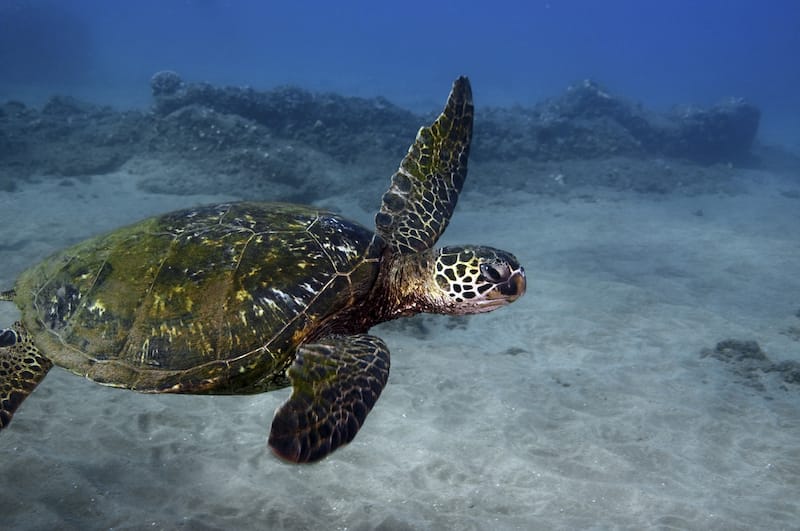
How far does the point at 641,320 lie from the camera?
771 cm

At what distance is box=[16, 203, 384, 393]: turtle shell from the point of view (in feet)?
10.3

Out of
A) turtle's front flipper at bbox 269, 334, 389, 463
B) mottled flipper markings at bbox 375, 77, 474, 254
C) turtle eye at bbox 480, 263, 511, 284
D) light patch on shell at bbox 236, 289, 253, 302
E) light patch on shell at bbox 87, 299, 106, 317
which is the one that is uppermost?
mottled flipper markings at bbox 375, 77, 474, 254

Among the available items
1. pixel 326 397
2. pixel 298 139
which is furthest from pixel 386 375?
pixel 298 139

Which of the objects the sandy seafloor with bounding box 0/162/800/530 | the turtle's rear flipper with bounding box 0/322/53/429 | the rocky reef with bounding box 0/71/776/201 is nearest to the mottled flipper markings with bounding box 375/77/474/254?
the sandy seafloor with bounding box 0/162/800/530

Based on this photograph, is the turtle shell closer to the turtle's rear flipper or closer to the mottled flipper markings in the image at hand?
the turtle's rear flipper

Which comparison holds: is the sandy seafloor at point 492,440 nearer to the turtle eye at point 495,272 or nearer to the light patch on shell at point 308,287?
the light patch on shell at point 308,287

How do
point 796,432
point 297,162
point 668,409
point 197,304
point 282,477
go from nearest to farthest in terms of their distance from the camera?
point 197,304
point 282,477
point 796,432
point 668,409
point 297,162

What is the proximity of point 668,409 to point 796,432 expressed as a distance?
1.20 meters

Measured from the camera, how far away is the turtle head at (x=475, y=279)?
3484 mm

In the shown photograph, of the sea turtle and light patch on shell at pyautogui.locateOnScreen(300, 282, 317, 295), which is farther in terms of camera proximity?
light patch on shell at pyautogui.locateOnScreen(300, 282, 317, 295)

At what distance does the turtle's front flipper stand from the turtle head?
76cm

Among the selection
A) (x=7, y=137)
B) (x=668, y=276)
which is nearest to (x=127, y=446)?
(x=668, y=276)

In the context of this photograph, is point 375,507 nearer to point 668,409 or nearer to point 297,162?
point 668,409

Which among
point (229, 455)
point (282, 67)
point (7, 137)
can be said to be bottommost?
point (229, 455)
